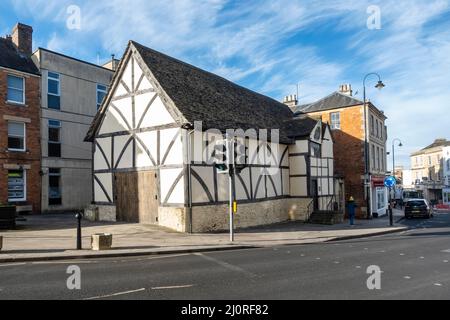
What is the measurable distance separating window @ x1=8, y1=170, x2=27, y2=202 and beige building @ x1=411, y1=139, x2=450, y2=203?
5991 centimetres

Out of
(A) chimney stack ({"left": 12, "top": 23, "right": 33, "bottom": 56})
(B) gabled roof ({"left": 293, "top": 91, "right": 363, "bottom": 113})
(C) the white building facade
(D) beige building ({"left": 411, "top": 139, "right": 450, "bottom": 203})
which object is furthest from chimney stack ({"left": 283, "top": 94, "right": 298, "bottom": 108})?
(D) beige building ({"left": 411, "top": 139, "right": 450, "bottom": 203})

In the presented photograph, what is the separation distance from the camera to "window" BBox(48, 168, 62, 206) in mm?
24453

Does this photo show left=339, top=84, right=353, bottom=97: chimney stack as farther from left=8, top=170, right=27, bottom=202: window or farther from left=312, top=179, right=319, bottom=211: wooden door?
left=8, top=170, right=27, bottom=202: window

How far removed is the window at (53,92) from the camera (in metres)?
24.7

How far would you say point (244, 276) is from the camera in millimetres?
8359

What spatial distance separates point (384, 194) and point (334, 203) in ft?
40.6

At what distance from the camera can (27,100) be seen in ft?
76.3

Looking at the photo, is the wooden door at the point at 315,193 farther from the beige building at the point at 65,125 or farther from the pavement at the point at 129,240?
the beige building at the point at 65,125

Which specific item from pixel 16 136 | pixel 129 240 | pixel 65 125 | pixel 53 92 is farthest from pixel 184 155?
pixel 53 92

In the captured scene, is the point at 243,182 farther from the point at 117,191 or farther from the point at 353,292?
the point at 353,292

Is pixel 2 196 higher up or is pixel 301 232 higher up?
pixel 2 196

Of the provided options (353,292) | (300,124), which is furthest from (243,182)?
(353,292)

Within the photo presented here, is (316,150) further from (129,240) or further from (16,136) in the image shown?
(16,136)
